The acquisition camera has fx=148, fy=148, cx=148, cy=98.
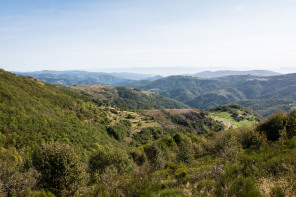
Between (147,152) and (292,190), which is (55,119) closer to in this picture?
(147,152)

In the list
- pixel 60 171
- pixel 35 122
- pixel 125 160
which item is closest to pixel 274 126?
pixel 125 160

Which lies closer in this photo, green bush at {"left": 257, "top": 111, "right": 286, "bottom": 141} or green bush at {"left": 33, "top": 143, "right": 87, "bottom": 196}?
green bush at {"left": 33, "top": 143, "right": 87, "bottom": 196}

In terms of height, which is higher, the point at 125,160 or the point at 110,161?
the point at 110,161

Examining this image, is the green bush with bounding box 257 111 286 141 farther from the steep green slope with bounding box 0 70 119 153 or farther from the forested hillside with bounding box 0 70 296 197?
the steep green slope with bounding box 0 70 119 153

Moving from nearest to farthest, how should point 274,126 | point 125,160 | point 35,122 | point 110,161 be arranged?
point 274,126 → point 110,161 → point 125,160 → point 35,122

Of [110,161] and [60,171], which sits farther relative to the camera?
[110,161]

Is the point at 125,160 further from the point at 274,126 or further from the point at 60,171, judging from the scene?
the point at 274,126

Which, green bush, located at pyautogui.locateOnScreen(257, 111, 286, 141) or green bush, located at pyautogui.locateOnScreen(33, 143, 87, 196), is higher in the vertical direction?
green bush, located at pyautogui.locateOnScreen(257, 111, 286, 141)

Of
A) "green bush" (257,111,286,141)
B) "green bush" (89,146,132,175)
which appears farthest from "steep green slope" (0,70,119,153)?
"green bush" (257,111,286,141)

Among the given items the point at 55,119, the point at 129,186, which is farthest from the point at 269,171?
the point at 55,119

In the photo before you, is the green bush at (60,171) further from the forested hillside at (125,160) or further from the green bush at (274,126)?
the green bush at (274,126)

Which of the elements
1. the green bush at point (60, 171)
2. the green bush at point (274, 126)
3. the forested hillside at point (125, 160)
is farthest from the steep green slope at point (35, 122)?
the green bush at point (274, 126)

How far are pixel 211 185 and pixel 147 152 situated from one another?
166ft

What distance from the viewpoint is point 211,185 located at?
8992 mm
